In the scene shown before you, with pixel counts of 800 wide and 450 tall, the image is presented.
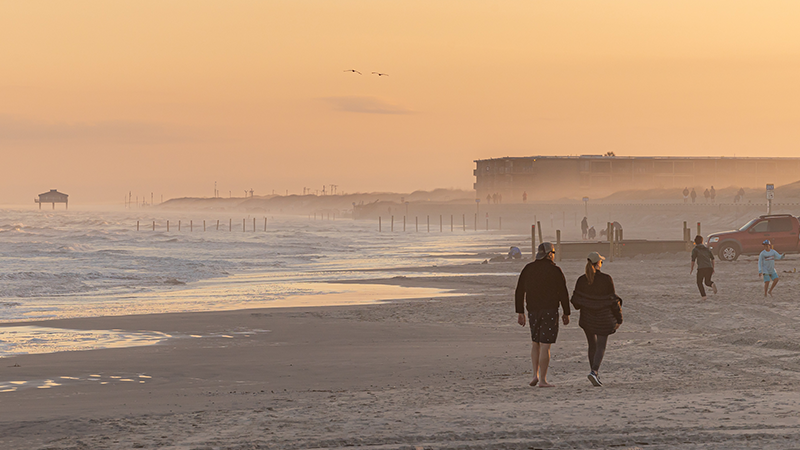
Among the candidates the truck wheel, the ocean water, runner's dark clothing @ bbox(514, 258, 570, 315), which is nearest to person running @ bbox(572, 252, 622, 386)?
runner's dark clothing @ bbox(514, 258, 570, 315)

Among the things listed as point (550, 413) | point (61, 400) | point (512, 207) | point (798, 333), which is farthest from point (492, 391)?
point (512, 207)

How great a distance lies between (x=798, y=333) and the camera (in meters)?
15.3

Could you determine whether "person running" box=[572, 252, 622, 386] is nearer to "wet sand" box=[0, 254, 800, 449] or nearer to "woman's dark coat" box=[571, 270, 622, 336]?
"woman's dark coat" box=[571, 270, 622, 336]

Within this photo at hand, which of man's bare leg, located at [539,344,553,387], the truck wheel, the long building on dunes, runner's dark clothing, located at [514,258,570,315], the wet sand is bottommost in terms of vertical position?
the wet sand

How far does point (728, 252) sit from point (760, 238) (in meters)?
1.36

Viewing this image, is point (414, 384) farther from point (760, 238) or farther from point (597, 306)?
point (760, 238)

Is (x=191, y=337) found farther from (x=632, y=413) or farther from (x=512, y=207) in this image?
(x=512, y=207)

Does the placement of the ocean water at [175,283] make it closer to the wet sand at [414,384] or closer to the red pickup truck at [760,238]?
the wet sand at [414,384]

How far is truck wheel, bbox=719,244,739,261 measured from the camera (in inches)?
1328

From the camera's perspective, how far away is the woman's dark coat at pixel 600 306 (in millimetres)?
10656

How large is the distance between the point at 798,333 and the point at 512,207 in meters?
126

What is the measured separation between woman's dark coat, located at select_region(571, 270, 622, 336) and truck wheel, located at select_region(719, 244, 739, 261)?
83.4ft

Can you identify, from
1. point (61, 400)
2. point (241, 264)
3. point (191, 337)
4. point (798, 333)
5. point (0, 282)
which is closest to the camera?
point (61, 400)

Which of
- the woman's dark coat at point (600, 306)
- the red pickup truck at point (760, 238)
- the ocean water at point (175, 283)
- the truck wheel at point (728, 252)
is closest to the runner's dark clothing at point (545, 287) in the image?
the woman's dark coat at point (600, 306)
